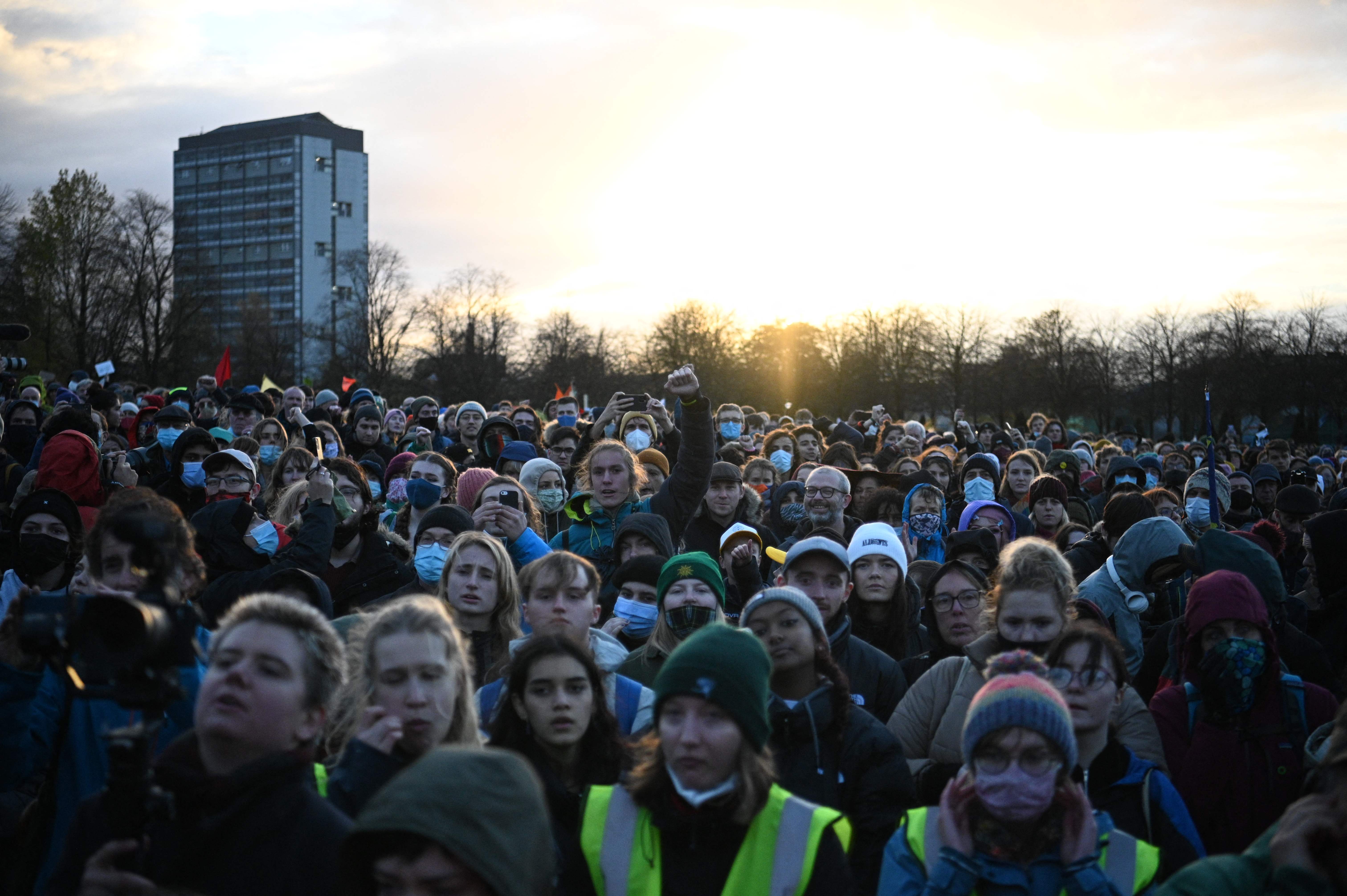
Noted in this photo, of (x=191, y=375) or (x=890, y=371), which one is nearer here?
(x=191, y=375)

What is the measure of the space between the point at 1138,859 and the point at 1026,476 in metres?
7.36

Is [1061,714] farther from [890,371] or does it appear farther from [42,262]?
[890,371]

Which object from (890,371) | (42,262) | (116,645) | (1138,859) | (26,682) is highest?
(42,262)

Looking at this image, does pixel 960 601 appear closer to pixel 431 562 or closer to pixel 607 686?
pixel 607 686

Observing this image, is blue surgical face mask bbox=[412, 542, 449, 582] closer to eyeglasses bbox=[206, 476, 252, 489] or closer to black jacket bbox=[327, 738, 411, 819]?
eyeglasses bbox=[206, 476, 252, 489]

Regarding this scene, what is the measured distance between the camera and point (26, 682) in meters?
3.95

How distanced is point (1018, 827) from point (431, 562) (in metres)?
4.21

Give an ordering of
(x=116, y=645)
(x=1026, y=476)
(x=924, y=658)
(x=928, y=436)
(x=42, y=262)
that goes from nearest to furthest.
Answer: (x=116, y=645) < (x=924, y=658) < (x=1026, y=476) < (x=928, y=436) < (x=42, y=262)

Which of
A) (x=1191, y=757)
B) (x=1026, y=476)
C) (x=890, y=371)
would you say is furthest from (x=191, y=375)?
(x=1191, y=757)

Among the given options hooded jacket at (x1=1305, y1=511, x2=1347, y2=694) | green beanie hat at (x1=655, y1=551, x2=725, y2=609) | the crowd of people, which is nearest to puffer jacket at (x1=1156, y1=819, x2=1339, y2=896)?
the crowd of people

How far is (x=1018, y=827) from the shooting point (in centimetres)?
335

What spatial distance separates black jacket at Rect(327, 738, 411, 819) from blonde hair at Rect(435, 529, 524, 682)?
1.98 m

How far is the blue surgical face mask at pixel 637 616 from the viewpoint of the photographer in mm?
6000

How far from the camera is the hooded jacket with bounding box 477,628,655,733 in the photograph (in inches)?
171
